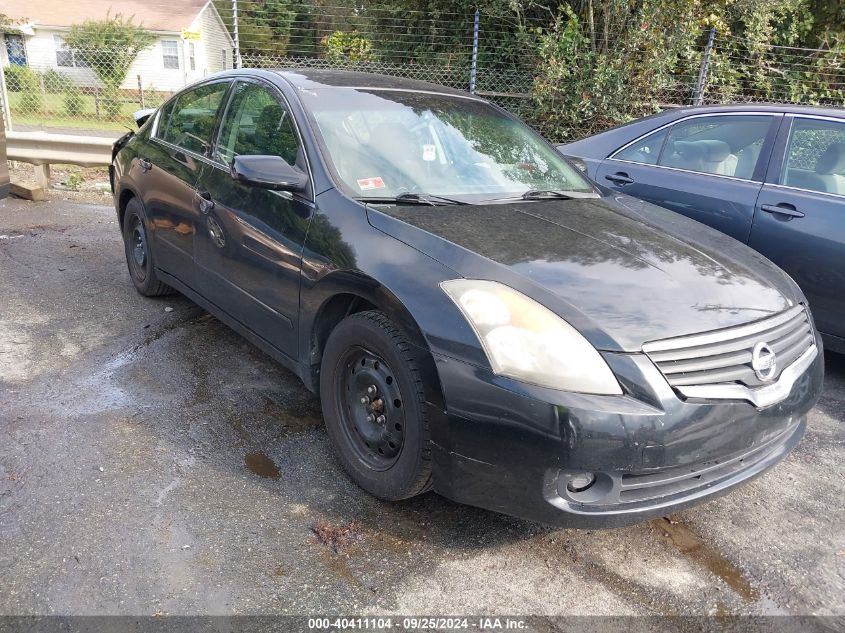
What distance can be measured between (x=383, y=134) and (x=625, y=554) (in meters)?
2.16

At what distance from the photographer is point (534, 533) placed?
2.67 metres

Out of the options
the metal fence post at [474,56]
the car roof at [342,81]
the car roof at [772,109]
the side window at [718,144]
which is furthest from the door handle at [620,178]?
the metal fence post at [474,56]

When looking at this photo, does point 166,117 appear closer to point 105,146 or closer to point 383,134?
point 383,134

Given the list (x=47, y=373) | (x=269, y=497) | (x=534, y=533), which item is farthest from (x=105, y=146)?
(x=534, y=533)

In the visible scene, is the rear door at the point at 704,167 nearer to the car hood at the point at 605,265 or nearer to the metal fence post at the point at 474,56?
the car hood at the point at 605,265

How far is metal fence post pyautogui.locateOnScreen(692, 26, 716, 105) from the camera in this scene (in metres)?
9.62

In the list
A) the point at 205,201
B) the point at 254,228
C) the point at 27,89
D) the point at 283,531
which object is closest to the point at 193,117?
the point at 205,201

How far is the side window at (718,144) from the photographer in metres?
4.41

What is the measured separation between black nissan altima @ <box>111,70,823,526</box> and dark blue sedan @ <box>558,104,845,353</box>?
3.20ft

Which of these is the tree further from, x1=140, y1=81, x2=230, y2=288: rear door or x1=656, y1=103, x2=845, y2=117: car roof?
x1=656, y1=103, x2=845, y2=117: car roof

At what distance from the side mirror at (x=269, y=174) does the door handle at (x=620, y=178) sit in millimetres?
2640

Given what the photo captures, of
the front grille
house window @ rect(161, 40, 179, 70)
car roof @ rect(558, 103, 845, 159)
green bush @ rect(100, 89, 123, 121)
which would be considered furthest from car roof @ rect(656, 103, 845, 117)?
house window @ rect(161, 40, 179, 70)

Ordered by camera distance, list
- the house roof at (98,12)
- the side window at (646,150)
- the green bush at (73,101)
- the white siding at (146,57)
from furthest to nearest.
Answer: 1. the house roof at (98,12)
2. the white siding at (146,57)
3. the green bush at (73,101)
4. the side window at (646,150)

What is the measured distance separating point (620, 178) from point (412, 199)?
2.40 meters
